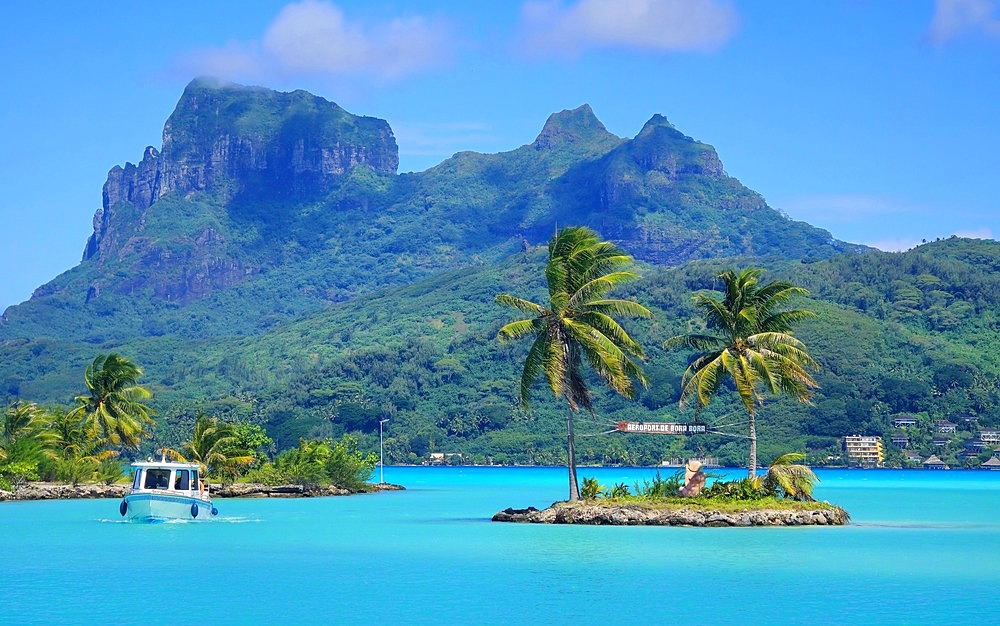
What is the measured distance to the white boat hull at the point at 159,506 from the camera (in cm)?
5833

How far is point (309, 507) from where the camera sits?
7519 cm

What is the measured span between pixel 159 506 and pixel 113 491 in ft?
86.1

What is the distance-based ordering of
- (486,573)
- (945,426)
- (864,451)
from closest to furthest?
(486,573), (864,451), (945,426)

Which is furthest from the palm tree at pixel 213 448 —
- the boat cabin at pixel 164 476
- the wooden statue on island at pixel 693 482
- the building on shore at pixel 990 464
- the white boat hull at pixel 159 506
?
the building on shore at pixel 990 464

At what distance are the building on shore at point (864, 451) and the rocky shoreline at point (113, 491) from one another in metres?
115

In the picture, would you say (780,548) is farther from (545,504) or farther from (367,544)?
(545,504)

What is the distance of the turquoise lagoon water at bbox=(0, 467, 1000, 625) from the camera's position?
30016 mm

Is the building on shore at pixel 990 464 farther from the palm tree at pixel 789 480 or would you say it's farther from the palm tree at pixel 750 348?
the palm tree at pixel 789 480

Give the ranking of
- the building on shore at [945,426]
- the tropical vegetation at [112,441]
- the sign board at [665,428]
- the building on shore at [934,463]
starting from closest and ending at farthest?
the sign board at [665,428] < the tropical vegetation at [112,441] < the building on shore at [934,463] < the building on shore at [945,426]

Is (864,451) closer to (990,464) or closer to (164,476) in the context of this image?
(990,464)

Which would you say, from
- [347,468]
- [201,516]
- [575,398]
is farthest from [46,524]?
[347,468]

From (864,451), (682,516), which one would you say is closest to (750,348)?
(682,516)

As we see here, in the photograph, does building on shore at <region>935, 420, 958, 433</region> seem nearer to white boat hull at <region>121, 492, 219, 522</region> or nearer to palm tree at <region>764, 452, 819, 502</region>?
palm tree at <region>764, 452, 819, 502</region>

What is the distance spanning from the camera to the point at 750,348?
52.4m
